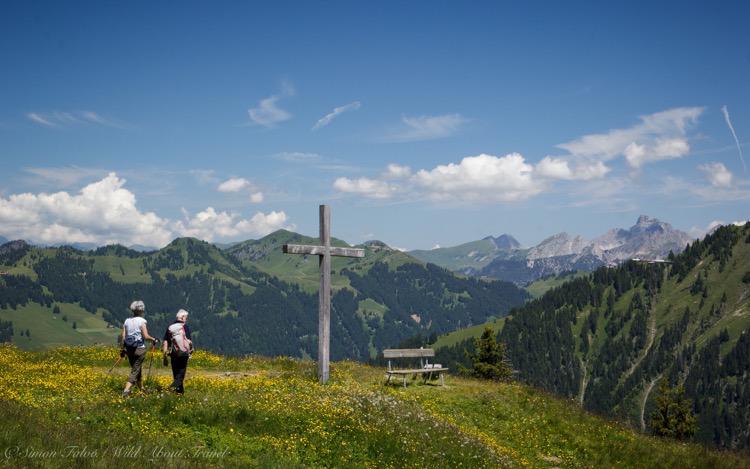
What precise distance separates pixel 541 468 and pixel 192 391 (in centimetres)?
1218

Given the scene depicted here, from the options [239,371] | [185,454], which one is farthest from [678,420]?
[185,454]

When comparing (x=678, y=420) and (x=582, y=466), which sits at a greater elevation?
(x=582, y=466)

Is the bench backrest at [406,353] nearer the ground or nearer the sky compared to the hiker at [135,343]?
nearer the ground

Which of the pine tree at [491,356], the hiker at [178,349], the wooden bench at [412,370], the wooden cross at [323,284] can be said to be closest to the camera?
the hiker at [178,349]

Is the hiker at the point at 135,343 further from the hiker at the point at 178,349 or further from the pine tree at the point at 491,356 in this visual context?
the pine tree at the point at 491,356

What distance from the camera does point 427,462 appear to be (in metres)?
15.4

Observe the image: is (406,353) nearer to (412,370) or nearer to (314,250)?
(412,370)

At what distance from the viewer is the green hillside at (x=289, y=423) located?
12102 millimetres

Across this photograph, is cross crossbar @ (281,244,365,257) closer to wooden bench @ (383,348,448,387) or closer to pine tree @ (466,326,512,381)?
wooden bench @ (383,348,448,387)

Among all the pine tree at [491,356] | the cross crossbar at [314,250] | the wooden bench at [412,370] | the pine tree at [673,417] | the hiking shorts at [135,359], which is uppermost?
the cross crossbar at [314,250]

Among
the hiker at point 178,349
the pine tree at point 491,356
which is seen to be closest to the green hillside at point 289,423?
the hiker at point 178,349

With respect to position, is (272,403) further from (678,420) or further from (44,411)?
(678,420)

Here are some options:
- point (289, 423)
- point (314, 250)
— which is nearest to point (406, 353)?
point (314, 250)

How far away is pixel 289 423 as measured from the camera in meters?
16.1
